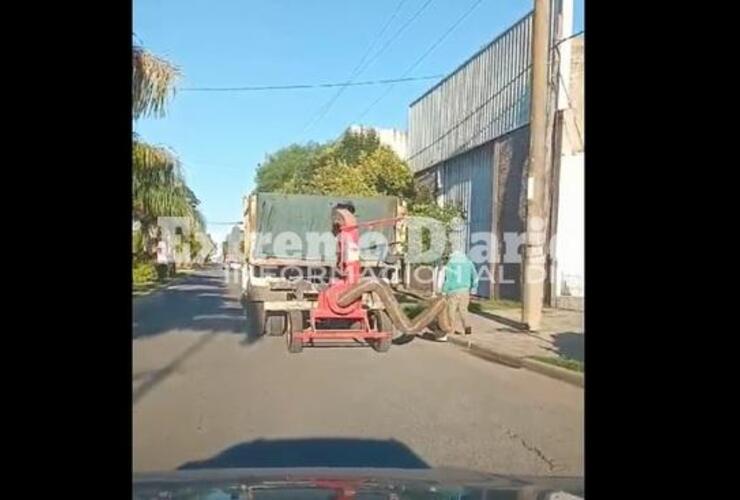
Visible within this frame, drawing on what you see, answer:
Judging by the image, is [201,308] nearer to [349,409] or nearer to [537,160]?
[537,160]

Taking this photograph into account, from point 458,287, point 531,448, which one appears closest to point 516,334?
point 458,287

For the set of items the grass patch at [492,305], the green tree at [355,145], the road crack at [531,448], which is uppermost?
the green tree at [355,145]

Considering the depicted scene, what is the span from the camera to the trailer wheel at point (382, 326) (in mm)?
13094

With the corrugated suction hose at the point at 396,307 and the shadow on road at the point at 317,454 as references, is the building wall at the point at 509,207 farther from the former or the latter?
the shadow on road at the point at 317,454

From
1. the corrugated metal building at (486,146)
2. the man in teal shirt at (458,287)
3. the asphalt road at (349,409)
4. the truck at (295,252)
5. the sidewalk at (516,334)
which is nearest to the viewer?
the asphalt road at (349,409)

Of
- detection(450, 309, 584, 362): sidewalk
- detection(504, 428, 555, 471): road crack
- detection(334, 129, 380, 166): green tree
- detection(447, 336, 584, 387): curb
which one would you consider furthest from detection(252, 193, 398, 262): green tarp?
detection(504, 428, 555, 471): road crack

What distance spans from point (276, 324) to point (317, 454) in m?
7.00

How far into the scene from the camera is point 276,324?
13836 mm

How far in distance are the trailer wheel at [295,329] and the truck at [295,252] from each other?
10 cm

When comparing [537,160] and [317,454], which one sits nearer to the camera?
[317,454]

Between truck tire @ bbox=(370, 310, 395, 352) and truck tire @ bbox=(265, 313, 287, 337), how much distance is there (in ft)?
4.22

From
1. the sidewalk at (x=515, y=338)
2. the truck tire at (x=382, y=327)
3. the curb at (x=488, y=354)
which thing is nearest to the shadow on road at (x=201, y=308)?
the truck tire at (x=382, y=327)
